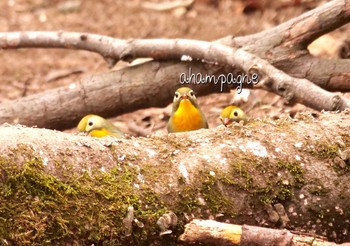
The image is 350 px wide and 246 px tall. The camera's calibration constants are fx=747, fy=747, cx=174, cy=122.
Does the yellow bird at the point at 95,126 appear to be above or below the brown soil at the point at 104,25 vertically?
above

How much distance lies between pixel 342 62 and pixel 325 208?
Result: 7.14 ft

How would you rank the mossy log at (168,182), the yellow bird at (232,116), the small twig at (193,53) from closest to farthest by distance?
the mossy log at (168,182) < the small twig at (193,53) < the yellow bird at (232,116)

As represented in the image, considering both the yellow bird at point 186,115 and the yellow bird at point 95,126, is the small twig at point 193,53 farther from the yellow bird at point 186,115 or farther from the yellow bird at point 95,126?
the yellow bird at point 95,126

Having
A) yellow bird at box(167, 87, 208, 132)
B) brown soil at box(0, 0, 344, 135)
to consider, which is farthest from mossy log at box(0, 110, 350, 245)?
brown soil at box(0, 0, 344, 135)

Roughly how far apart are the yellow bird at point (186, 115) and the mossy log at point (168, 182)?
6.48 feet

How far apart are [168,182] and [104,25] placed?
716 cm

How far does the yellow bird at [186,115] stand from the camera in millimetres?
6285

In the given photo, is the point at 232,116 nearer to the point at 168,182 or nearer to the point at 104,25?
the point at 168,182

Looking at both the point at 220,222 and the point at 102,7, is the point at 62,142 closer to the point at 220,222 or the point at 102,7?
the point at 220,222

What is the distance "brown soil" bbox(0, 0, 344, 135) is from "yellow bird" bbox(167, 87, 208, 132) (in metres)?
1.20

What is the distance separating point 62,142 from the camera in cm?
384

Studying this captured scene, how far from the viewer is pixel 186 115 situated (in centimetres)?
641

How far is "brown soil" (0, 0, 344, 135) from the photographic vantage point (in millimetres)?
9133

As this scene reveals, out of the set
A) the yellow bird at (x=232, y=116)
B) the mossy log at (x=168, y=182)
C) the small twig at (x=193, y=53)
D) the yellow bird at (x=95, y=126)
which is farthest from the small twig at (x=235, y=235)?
the yellow bird at (x=95, y=126)
